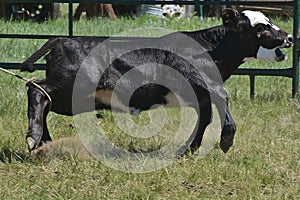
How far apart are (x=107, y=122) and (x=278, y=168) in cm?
179

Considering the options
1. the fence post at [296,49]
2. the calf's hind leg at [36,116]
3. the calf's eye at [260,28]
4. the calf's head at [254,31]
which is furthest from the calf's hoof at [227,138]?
the fence post at [296,49]

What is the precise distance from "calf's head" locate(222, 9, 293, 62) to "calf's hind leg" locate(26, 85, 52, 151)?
146cm

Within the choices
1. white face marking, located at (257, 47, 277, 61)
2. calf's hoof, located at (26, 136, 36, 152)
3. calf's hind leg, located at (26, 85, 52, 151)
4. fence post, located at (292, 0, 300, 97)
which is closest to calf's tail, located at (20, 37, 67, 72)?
calf's hind leg, located at (26, 85, 52, 151)

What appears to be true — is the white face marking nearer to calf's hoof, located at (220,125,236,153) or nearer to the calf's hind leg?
calf's hoof, located at (220,125,236,153)

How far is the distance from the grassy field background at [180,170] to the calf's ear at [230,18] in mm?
875

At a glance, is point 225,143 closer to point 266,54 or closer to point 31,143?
point 266,54

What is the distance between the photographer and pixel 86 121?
616cm

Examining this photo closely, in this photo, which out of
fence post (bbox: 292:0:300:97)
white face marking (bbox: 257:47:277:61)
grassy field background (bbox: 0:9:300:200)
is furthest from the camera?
fence post (bbox: 292:0:300:97)

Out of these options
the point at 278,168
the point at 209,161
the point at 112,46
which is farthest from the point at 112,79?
the point at 278,168

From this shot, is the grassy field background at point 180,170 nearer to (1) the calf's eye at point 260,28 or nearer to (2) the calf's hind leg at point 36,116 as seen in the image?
(2) the calf's hind leg at point 36,116

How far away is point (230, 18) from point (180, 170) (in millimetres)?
1338

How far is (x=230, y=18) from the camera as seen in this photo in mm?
5621

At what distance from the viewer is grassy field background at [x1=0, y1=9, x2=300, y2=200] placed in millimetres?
4457

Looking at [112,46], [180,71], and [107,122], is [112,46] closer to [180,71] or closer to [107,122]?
[180,71]
